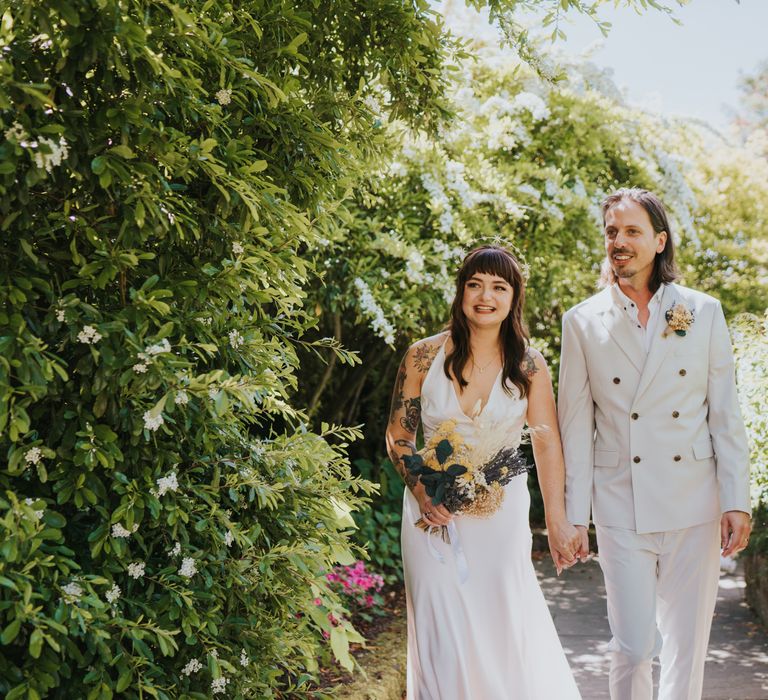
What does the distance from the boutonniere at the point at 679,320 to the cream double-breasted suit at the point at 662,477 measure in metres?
0.02

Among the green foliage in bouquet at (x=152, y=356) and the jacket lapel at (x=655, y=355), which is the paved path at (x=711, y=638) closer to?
the jacket lapel at (x=655, y=355)

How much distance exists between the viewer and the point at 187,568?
2490 mm

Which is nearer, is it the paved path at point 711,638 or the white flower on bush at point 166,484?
the white flower on bush at point 166,484

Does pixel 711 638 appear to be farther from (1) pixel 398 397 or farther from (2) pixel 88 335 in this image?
(2) pixel 88 335

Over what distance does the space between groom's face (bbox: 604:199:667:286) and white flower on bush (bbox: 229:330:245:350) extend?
1740 millimetres

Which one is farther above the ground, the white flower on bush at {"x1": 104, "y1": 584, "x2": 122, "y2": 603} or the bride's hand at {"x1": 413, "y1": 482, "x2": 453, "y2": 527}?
the bride's hand at {"x1": 413, "y1": 482, "x2": 453, "y2": 527}

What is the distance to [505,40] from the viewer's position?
371 cm

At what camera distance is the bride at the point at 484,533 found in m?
3.76

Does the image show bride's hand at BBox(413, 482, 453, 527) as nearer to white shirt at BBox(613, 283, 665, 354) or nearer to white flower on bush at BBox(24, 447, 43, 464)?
white shirt at BBox(613, 283, 665, 354)

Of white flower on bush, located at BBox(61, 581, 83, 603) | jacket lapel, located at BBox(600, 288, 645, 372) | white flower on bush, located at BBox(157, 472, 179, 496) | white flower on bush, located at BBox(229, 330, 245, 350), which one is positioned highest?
jacket lapel, located at BBox(600, 288, 645, 372)

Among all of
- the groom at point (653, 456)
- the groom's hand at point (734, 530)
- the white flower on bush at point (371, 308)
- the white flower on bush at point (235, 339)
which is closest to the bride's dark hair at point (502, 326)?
the groom at point (653, 456)

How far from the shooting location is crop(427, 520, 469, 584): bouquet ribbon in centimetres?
378

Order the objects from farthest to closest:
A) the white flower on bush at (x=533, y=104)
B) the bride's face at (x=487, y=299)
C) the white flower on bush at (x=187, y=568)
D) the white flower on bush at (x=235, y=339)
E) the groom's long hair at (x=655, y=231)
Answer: the white flower on bush at (x=533, y=104), the bride's face at (x=487, y=299), the groom's long hair at (x=655, y=231), the white flower on bush at (x=235, y=339), the white flower on bush at (x=187, y=568)

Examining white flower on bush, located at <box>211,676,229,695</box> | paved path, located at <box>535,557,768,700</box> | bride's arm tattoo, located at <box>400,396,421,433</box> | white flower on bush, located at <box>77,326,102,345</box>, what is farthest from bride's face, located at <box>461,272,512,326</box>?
paved path, located at <box>535,557,768,700</box>
